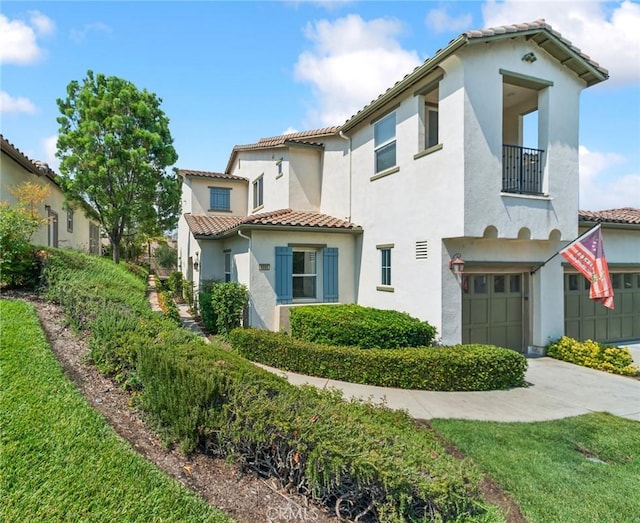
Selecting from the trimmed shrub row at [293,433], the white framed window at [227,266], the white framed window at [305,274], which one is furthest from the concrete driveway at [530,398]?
the white framed window at [227,266]

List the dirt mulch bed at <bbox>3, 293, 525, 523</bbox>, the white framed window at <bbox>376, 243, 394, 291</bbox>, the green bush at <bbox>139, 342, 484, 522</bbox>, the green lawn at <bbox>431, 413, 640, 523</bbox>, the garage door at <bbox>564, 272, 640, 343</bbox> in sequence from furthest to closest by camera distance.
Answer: the garage door at <bbox>564, 272, 640, 343</bbox> → the white framed window at <bbox>376, 243, 394, 291</bbox> → the green lawn at <bbox>431, 413, 640, 523</bbox> → the dirt mulch bed at <bbox>3, 293, 525, 523</bbox> → the green bush at <bbox>139, 342, 484, 522</bbox>

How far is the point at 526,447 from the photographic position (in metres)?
5.01

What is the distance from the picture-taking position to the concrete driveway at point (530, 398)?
6.38m

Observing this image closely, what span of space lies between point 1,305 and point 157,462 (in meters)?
4.58

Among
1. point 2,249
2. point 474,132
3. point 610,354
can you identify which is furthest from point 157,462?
point 610,354

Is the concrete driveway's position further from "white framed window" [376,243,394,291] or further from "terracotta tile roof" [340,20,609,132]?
"terracotta tile roof" [340,20,609,132]

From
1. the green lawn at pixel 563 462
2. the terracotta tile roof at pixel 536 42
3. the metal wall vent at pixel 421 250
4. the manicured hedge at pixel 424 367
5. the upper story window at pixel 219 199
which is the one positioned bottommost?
the green lawn at pixel 563 462

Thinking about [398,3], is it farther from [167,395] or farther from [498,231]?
[167,395]

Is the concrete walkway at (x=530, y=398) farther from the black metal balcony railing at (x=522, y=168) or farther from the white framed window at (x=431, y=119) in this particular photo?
the white framed window at (x=431, y=119)

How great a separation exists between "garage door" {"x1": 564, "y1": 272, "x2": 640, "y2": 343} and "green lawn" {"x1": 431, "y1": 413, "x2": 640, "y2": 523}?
609cm

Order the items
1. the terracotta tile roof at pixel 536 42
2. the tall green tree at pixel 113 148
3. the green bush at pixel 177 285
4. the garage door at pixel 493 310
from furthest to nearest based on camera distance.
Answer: the green bush at pixel 177 285 → the tall green tree at pixel 113 148 → the garage door at pixel 493 310 → the terracotta tile roof at pixel 536 42

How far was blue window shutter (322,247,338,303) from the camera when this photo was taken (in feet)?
39.7

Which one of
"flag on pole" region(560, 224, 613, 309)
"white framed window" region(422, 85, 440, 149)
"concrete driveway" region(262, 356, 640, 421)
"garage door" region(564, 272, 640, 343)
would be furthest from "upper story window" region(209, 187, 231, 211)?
"garage door" region(564, 272, 640, 343)

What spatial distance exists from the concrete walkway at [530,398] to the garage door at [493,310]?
1476mm
